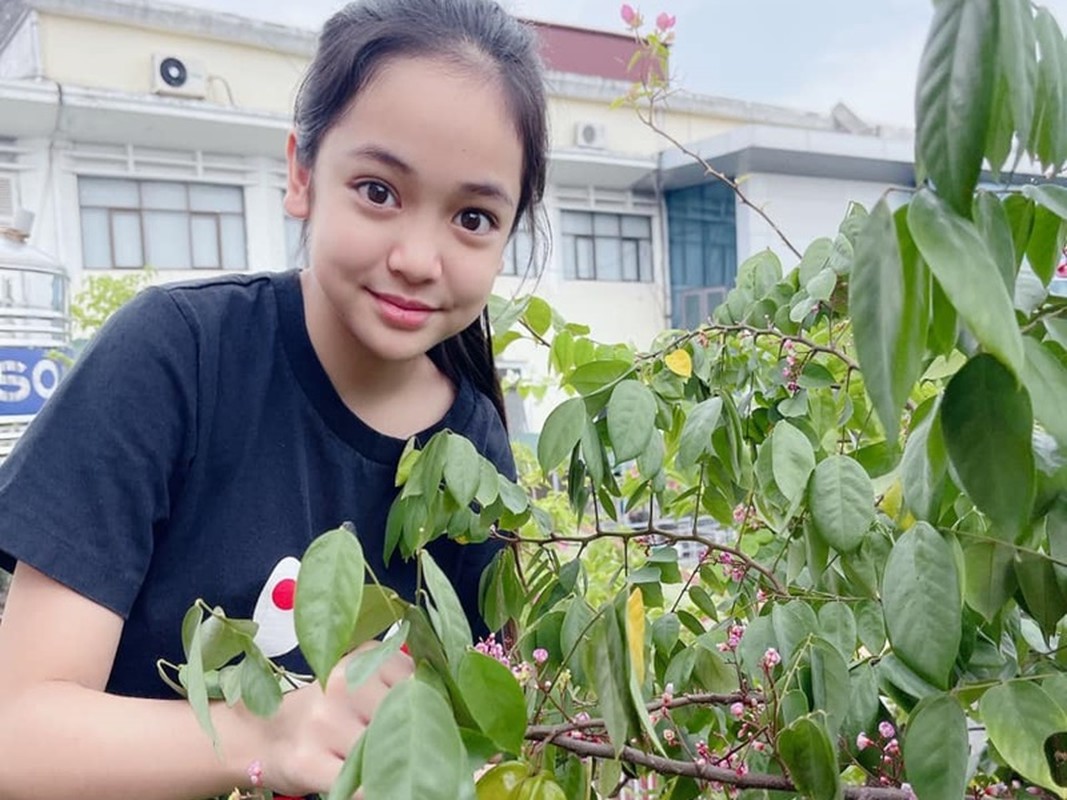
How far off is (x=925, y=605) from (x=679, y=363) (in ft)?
1.03

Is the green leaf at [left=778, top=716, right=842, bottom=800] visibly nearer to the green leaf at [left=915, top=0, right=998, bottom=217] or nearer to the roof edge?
the green leaf at [left=915, top=0, right=998, bottom=217]

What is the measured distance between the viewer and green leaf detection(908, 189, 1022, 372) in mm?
203

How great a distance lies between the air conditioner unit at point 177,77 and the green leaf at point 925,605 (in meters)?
6.41

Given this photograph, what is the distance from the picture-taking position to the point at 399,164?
0.53 m

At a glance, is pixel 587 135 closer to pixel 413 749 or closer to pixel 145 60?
pixel 145 60

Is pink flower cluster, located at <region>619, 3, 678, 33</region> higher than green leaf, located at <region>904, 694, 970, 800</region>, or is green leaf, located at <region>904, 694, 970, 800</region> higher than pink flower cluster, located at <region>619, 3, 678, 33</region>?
pink flower cluster, located at <region>619, 3, 678, 33</region>

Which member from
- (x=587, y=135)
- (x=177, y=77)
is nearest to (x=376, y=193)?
(x=177, y=77)

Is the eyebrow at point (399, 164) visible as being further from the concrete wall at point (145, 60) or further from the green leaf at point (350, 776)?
the concrete wall at point (145, 60)

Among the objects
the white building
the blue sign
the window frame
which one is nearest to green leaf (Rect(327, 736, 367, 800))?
the blue sign

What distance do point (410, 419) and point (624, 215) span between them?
7.56 meters

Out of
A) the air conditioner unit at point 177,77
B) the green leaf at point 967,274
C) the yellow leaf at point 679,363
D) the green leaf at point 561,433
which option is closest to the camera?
the green leaf at point 967,274

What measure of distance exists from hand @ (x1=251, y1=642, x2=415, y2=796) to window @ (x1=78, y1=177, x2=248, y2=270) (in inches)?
230

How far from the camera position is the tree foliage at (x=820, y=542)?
0.73 feet

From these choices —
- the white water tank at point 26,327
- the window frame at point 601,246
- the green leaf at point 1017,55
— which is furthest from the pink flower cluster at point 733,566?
the window frame at point 601,246
